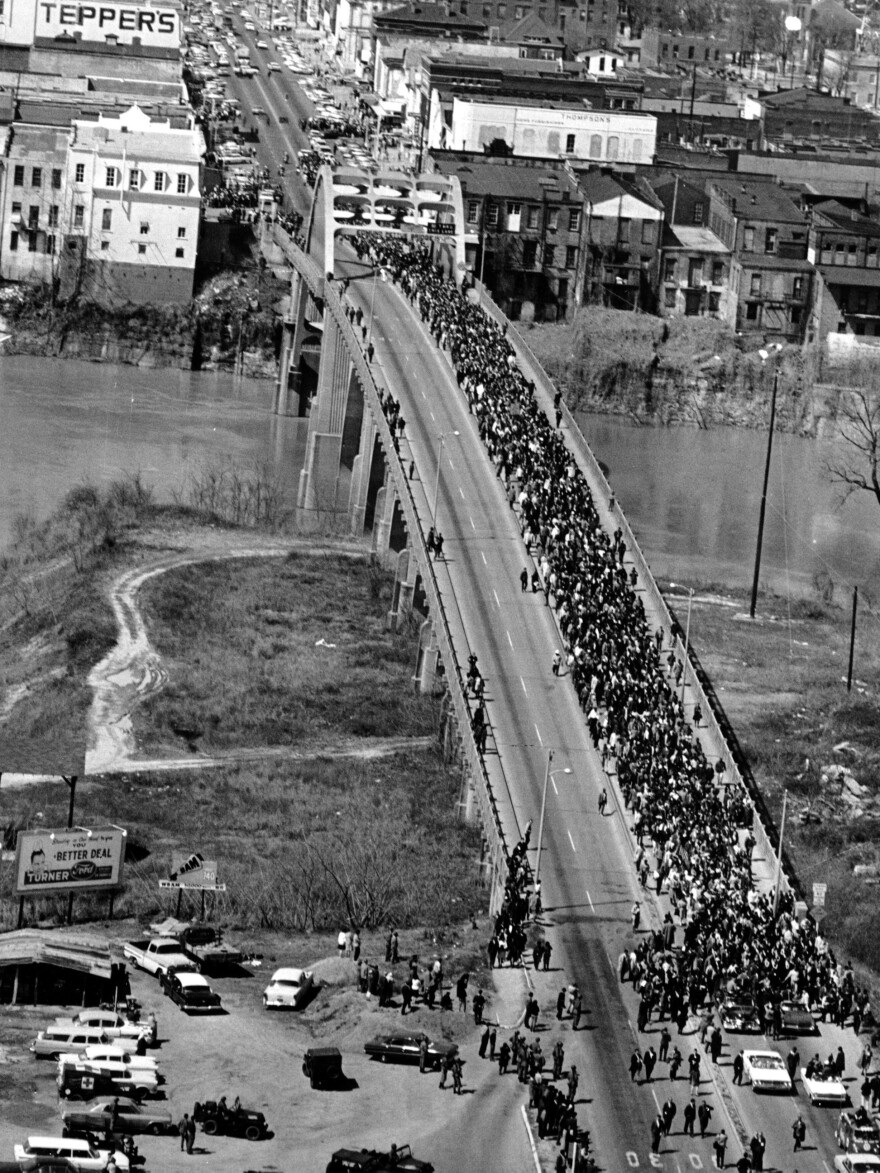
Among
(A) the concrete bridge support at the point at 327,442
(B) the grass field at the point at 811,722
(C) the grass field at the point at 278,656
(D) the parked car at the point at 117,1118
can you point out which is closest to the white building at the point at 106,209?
(A) the concrete bridge support at the point at 327,442

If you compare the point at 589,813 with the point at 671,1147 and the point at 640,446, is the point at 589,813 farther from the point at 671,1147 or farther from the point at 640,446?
the point at 640,446

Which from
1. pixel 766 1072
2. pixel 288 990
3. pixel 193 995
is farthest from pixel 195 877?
pixel 766 1072

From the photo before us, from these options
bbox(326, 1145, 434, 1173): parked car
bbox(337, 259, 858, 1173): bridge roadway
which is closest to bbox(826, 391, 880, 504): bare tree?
bbox(337, 259, 858, 1173): bridge roadway

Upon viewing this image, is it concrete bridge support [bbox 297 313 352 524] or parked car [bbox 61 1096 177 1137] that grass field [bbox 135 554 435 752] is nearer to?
concrete bridge support [bbox 297 313 352 524]

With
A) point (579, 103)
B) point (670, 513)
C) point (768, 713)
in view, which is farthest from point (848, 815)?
point (579, 103)

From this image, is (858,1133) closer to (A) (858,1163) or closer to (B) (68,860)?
(A) (858,1163)

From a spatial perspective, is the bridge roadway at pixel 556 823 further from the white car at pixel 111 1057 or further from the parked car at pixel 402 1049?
the white car at pixel 111 1057

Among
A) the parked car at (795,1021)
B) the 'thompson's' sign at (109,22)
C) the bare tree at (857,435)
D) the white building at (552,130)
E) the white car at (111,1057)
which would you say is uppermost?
the 'thompson's' sign at (109,22)
